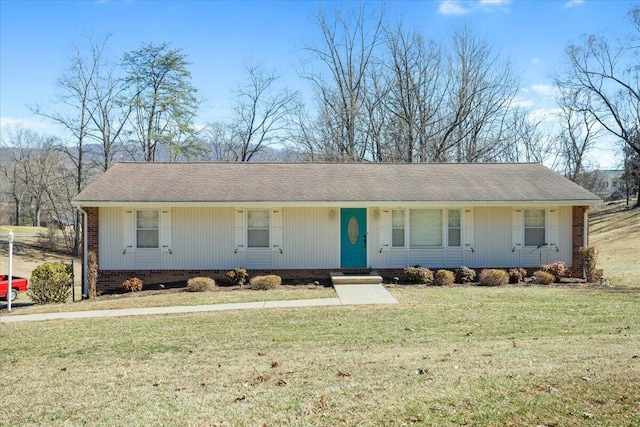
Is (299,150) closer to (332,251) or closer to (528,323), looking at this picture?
(332,251)

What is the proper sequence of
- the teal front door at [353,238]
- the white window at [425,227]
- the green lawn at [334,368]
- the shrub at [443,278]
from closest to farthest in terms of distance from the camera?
the green lawn at [334,368], the shrub at [443,278], the teal front door at [353,238], the white window at [425,227]

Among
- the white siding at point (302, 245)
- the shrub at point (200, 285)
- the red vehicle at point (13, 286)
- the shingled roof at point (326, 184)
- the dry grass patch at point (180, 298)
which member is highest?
the shingled roof at point (326, 184)

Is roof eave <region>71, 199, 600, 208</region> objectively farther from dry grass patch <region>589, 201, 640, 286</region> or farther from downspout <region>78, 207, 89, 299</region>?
dry grass patch <region>589, 201, 640, 286</region>

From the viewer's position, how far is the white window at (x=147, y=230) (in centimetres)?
1645

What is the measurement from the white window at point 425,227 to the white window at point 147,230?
7931mm

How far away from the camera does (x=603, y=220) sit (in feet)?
127

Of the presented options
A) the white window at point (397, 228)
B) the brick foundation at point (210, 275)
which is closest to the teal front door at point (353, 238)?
the brick foundation at point (210, 275)

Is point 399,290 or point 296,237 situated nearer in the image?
point 399,290

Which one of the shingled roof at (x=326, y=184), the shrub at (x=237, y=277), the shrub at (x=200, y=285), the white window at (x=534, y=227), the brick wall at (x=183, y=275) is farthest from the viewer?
the white window at (x=534, y=227)

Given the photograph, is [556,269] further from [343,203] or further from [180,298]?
[180,298]

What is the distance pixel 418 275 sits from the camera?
52.3 ft

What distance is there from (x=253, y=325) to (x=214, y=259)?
682cm

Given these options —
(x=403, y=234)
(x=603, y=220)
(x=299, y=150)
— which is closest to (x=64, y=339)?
(x=403, y=234)

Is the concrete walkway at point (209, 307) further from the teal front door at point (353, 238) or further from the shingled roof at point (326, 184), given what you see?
the shingled roof at point (326, 184)
